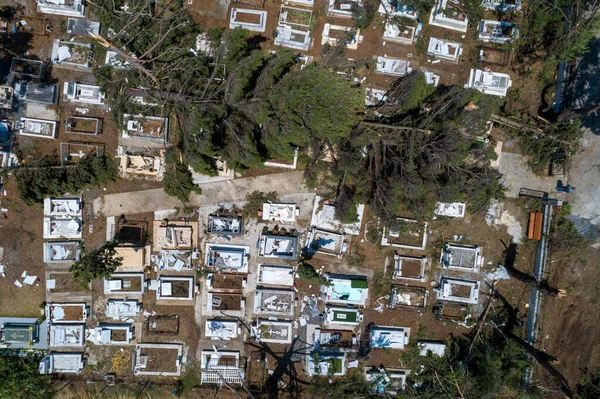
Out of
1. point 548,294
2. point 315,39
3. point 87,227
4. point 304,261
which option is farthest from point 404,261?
point 87,227

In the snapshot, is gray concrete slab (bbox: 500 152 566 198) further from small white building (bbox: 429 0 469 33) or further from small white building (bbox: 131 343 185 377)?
small white building (bbox: 131 343 185 377)

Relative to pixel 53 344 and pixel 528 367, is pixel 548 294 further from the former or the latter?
pixel 53 344

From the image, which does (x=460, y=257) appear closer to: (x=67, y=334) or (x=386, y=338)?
(x=386, y=338)

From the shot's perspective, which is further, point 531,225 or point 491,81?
point 531,225

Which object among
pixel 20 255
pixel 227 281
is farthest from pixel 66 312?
pixel 227 281

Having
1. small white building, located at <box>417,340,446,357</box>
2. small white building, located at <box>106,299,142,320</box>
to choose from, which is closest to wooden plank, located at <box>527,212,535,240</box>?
small white building, located at <box>417,340,446,357</box>

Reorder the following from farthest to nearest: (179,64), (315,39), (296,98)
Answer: (315,39) < (179,64) < (296,98)
